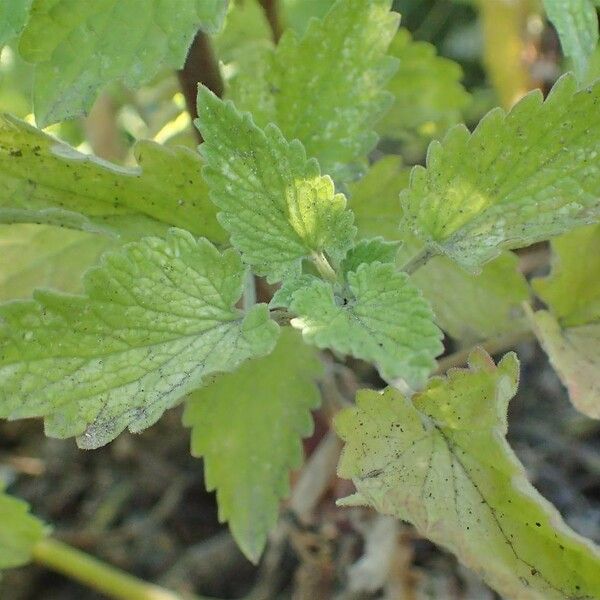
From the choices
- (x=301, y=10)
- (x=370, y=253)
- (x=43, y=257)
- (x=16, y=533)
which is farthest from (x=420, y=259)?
(x=301, y=10)

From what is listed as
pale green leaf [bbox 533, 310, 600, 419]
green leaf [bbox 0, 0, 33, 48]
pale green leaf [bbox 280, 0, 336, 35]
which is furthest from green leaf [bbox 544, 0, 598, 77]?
pale green leaf [bbox 280, 0, 336, 35]

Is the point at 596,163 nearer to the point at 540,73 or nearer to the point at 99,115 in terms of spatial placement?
the point at 540,73

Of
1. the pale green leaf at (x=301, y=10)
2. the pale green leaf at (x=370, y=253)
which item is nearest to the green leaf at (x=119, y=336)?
the pale green leaf at (x=370, y=253)

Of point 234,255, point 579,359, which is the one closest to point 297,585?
point 579,359

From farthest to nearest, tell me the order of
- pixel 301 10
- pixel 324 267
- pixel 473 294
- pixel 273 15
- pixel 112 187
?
pixel 301 10 < pixel 273 15 < pixel 473 294 < pixel 112 187 < pixel 324 267

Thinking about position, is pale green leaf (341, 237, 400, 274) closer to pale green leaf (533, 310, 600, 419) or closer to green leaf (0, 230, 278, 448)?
green leaf (0, 230, 278, 448)

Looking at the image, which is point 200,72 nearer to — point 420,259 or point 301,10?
point 420,259
